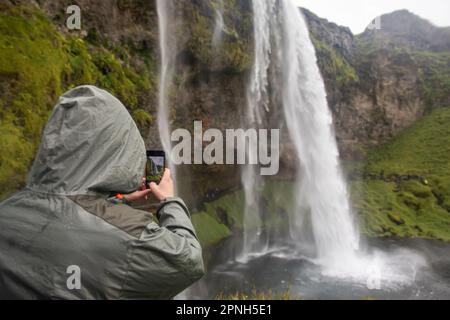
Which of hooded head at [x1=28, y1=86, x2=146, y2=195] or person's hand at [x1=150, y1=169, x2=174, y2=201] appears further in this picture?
person's hand at [x1=150, y1=169, x2=174, y2=201]

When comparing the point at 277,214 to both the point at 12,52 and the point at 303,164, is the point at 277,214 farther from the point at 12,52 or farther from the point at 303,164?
the point at 12,52

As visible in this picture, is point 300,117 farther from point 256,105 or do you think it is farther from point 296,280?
point 296,280

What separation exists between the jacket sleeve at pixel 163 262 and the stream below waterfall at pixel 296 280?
1383 centimetres

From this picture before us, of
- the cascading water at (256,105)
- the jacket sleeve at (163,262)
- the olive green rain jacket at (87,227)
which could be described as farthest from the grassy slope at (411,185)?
the olive green rain jacket at (87,227)

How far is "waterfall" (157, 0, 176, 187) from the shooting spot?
2255cm

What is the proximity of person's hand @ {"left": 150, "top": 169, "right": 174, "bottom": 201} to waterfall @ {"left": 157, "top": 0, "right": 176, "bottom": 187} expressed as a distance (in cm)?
2005

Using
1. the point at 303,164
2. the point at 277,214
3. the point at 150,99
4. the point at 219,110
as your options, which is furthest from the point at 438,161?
the point at 150,99

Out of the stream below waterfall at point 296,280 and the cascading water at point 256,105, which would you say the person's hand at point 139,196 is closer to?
the stream below waterfall at point 296,280

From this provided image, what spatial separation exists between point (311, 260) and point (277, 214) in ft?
37.1

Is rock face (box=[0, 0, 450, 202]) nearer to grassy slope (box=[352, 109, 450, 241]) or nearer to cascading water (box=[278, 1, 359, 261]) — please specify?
grassy slope (box=[352, 109, 450, 241])

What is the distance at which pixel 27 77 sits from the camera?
998 centimetres

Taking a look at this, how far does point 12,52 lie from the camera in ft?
32.2

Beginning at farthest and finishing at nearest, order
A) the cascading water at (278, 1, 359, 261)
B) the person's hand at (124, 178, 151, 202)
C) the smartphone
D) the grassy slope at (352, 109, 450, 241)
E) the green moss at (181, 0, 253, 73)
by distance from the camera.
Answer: the grassy slope at (352, 109, 450, 241), the cascading water at (278, 1, 359, 261), the green moss at (181, 0, 253, 73), the smartphone, the person's hand at (124, 178, 151, 202)

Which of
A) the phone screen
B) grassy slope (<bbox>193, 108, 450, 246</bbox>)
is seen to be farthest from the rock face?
the phone screen
